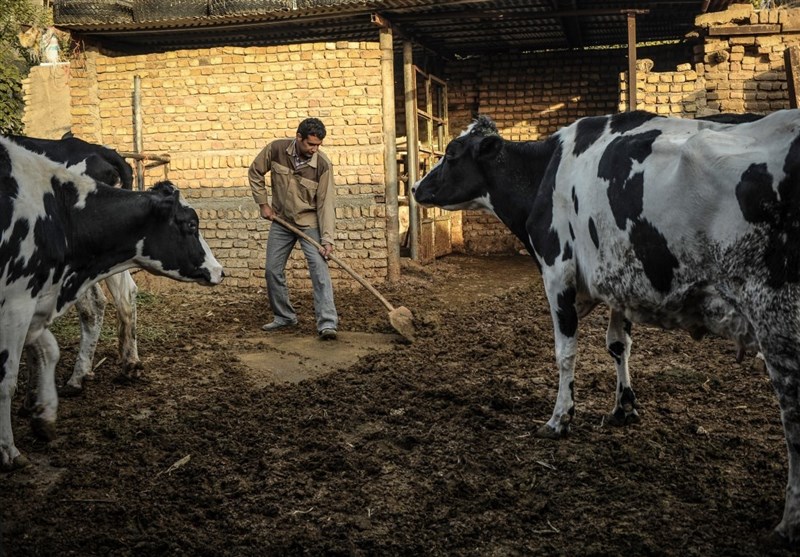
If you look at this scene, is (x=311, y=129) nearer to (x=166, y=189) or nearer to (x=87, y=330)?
(x=166, y=189)

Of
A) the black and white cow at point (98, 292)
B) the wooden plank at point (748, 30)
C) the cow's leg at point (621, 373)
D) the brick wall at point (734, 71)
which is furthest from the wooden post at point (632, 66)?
the black and white cow at point (98, 292)

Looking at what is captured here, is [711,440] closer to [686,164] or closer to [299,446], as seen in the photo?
[686,164]

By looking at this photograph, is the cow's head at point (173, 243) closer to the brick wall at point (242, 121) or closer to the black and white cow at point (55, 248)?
the black and white cow at point (55, 248)

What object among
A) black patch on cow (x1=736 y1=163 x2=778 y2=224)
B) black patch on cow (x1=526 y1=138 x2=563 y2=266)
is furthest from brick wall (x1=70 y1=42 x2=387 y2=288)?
black patch on cow (x1=736 y1=163 x2=778 y2=224)

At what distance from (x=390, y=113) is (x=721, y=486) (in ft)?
24.8

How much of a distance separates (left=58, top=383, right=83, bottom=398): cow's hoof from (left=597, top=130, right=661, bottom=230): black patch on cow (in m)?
3.88

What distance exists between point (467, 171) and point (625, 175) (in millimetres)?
1689

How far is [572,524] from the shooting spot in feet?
11.3

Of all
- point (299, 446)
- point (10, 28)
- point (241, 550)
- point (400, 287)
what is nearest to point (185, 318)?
point (400, 287)

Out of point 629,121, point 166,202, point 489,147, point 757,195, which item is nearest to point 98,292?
point 166,202

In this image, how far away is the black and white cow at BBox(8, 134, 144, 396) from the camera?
5.91m

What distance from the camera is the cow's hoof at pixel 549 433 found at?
14.9 feet

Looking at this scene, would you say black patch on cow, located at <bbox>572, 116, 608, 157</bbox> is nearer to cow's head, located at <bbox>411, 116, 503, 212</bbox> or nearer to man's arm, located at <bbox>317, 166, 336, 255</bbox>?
cow's head, located at <bbox>411, 116, 503, 212</bbox>

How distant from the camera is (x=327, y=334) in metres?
7.36
